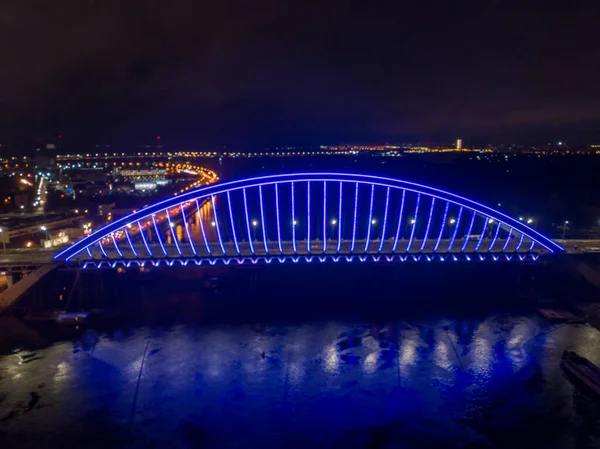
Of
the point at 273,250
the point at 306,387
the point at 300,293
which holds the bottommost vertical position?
the point at 306,387

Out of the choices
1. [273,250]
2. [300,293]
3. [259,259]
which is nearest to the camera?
[259,259]

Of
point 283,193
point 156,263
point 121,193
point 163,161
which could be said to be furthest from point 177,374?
point 163,161

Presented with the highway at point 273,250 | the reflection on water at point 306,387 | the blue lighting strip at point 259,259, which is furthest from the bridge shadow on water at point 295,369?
the blue lighting strip at point 259,259

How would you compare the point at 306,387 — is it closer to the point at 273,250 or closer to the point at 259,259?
the point at 259,259

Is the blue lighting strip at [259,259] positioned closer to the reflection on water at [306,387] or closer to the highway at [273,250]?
the highway at [273,250]

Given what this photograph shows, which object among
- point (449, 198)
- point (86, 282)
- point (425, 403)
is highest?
point (449, 198)

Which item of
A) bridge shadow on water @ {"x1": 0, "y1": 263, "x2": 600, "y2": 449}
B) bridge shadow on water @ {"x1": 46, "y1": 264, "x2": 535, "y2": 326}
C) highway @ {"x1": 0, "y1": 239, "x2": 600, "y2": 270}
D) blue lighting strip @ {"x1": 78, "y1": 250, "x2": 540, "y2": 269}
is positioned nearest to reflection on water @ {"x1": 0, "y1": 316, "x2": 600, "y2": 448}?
bridge shadow on water @ {"x1": 0, "y1": 263, "x2": 600, "y2": 449}

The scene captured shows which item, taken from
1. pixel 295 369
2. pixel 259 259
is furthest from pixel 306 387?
pixel 259 259

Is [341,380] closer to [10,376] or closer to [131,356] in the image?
[131,356]

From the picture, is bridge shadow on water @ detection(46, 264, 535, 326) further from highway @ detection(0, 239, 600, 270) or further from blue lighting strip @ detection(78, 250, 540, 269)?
blue lighting strip @ detection(78, 250, 540, 269)

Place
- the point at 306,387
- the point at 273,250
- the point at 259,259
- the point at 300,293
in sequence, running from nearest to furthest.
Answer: the point at 306,387
the point at 259,259
the point at 273,250
the point at 300,293
